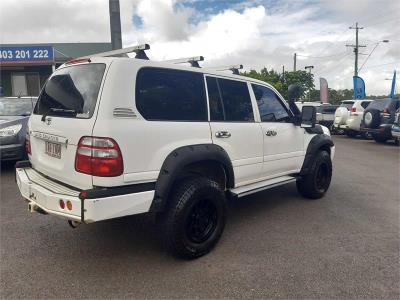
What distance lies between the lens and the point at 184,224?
3.04 meters

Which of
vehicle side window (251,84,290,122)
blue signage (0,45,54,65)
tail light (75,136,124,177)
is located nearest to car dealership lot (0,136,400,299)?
tail light (75,136,124,177)

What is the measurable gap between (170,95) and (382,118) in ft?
36.0

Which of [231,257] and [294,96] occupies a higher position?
[294,96]

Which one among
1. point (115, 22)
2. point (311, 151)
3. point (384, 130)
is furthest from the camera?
point (384, 130)

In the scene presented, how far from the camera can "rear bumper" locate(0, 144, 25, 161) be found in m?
6.06

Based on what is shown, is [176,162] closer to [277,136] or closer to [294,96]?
[277,136]

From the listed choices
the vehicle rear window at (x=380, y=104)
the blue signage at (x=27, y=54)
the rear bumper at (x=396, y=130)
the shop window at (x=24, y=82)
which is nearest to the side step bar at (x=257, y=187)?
the rear bumper at (x=396, y=130)

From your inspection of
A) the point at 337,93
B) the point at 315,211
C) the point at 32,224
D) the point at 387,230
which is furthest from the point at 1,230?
the point at 337,93

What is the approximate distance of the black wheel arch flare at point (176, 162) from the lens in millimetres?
2845

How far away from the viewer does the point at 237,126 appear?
369cm

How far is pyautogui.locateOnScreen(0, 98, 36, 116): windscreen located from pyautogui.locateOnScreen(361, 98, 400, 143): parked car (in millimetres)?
10867

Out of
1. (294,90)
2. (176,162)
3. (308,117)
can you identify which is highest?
(294,90)

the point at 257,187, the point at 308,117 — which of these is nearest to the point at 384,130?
the point at 308,117

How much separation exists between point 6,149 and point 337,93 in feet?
304
